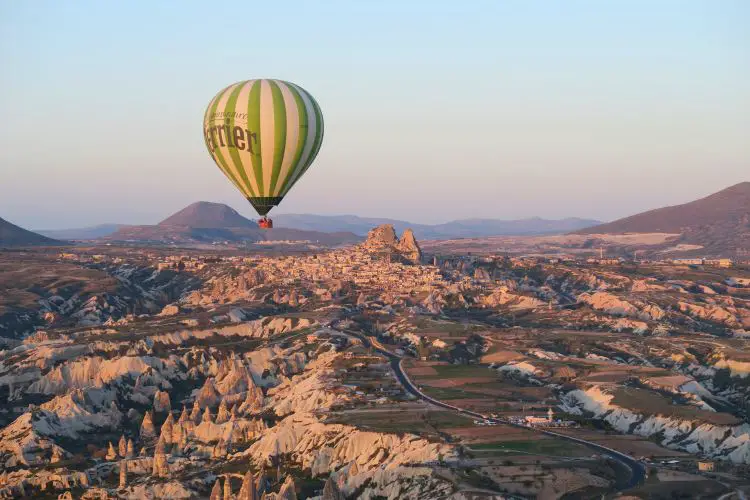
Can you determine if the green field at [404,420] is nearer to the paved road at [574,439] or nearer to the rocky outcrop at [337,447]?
the rocky outcrop at [337,447]

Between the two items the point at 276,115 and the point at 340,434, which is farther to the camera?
the point at 340,434

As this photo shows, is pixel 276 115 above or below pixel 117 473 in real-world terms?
above

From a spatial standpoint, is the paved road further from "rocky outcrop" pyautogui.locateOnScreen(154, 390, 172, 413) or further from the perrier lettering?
the perrier lettering

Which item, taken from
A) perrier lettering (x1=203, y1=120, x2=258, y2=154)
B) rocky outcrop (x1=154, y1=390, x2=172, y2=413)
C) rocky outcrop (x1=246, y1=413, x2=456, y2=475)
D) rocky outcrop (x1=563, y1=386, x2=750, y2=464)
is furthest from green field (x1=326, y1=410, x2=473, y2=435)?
rocky outcrop (x1=154, y1=390, x2=172, y2=413)

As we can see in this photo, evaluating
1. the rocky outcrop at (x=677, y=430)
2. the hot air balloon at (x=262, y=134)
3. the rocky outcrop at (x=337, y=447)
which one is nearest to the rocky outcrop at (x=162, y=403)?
the rocky outcrop at (x=337, y=447)

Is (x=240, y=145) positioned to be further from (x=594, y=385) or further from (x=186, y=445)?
(x=594, y=385)

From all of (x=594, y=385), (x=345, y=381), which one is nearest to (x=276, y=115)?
(x=345, y=381)

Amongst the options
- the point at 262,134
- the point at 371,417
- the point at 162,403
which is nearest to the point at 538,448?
the point at 371,417

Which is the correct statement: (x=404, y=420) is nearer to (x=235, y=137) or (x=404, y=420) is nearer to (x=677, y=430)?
(x=677, y=430)

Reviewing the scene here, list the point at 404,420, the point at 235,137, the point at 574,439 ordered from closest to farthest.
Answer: the point at 235,137
the point at 574,439
the point at 404,420
